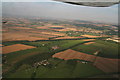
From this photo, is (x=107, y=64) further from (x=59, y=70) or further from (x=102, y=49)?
(x=59, y=70)

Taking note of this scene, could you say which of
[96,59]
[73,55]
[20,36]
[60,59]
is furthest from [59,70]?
[20,36]

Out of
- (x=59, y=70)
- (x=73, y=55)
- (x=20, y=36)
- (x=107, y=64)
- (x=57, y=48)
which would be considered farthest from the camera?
(x=20, y=36)

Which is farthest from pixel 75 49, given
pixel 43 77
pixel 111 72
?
pixel 43 77

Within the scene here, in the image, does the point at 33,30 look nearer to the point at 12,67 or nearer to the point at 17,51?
the point at 17,51

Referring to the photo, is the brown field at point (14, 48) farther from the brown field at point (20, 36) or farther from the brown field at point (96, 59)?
the brown field at point (96, 59)

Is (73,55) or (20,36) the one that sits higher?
(20,36)

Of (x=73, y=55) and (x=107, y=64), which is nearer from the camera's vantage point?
(x=107, y=64)

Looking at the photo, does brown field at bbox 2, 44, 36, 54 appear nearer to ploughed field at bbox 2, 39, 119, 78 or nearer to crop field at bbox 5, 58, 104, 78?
ploughed field at bbox 2, 39, 119, 78

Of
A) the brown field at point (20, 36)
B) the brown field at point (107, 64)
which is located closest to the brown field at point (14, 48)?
the brown field at point (20, 36)
